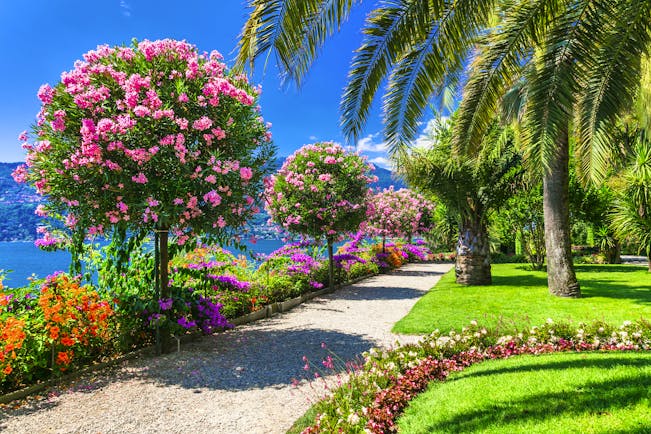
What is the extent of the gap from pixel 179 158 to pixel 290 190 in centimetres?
781

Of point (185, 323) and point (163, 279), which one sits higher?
point (163, 279)

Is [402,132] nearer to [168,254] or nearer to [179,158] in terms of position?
[179,158]

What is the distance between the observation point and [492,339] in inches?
243

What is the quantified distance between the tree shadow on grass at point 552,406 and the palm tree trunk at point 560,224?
7.20m

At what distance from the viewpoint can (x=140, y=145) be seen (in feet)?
19.3

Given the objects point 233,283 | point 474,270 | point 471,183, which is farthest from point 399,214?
point 233,283

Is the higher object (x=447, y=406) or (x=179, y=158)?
(x=179, y=158)

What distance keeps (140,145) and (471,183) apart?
10.8 metres

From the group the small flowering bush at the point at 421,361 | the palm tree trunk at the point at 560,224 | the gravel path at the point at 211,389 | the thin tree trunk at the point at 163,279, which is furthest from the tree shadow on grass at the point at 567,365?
the palm tree trunk at the point at 560,224

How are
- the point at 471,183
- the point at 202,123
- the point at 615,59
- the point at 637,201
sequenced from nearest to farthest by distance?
the point at 615,59 < the point at 202,123 < the point at 471,183 < the point at 637,201

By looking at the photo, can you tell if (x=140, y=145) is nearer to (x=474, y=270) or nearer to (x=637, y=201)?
(x=474, y=270)

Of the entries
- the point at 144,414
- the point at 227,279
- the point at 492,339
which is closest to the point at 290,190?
the point at 227,279

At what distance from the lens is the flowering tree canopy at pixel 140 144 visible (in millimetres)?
5680

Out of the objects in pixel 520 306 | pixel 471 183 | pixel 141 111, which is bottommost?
pixel 520 306
